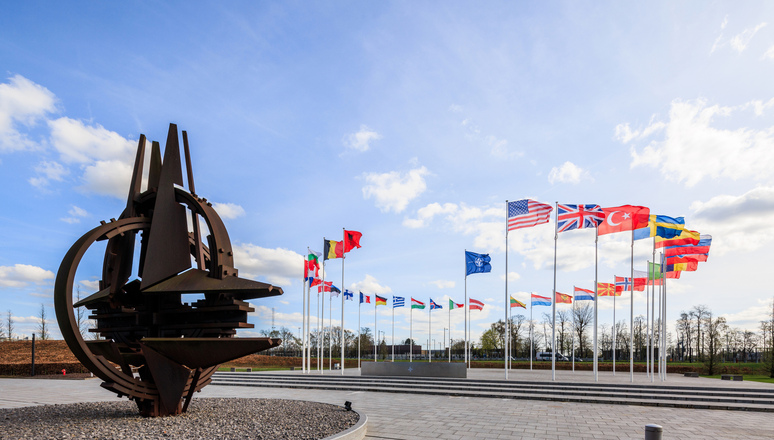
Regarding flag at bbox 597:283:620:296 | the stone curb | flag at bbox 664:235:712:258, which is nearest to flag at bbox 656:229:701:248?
flag at bbox 664:235:712:258

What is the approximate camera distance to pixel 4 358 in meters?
40.8

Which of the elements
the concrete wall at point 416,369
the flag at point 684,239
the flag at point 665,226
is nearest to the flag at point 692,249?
the flag at point 684,239

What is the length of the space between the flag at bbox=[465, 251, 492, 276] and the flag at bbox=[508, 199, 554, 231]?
4.36 metres

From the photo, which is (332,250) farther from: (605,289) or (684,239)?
(605,289)

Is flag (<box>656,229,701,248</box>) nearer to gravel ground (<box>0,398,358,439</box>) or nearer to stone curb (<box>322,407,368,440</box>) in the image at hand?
gravel ground (<box>0,398,358,439</box>)

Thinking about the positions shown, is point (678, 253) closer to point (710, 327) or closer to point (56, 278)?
point (56, 278)

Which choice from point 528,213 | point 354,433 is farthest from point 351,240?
point 354,433

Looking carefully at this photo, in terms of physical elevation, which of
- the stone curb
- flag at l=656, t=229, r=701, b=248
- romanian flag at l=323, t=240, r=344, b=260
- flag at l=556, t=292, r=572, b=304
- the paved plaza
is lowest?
the paved plaza

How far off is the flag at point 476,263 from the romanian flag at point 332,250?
24.9ft

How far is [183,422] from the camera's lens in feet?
33.6

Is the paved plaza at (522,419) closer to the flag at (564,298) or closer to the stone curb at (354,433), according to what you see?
the stone curb at (354,433)

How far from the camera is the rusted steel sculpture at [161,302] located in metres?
10.3

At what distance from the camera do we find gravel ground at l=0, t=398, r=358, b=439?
8.88 m

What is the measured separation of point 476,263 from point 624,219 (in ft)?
27.7
